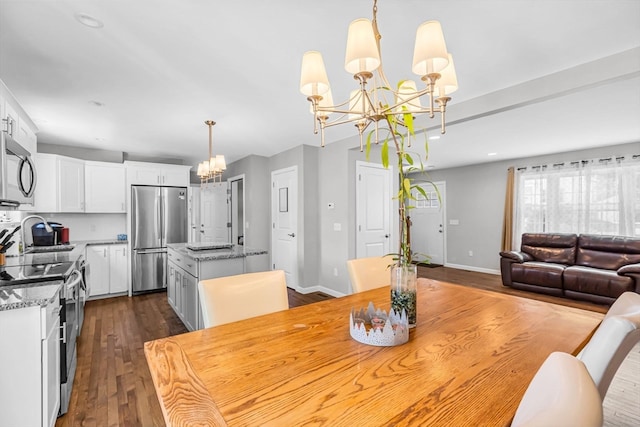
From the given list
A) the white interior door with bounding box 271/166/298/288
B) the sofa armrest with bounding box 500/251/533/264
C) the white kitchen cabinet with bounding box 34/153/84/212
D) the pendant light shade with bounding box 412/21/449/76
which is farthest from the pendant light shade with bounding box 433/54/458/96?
the white kitchen cabinet with bounding box 34/153/84/212

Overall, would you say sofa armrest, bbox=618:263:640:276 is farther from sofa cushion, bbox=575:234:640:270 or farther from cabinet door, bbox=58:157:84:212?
cabinet door, bbox=58:157:84:212

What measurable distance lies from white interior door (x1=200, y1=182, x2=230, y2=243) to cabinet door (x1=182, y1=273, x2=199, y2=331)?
322cm

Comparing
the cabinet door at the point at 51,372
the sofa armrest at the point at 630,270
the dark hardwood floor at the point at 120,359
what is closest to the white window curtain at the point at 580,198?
the sofa armrest at the point at 630,270

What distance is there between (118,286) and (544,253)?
22.9 feet

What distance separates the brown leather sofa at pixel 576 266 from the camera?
4031 millimetres

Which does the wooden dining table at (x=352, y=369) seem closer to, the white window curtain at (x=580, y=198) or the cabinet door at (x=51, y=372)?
the cabinet door at (x=51, y=372)

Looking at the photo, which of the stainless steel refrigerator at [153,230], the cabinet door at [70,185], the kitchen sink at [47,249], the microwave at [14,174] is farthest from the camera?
the stainless steel refrigerator at [153,230]

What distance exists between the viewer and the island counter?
290 cm

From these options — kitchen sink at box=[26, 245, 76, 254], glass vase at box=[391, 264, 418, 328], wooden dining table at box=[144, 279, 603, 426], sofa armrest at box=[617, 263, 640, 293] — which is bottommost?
sofa armrest at box=[617, 263, 640, 293]

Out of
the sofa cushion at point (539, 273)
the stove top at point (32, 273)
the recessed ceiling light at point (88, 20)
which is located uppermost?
the recessed ceiling light at point (88, 20)

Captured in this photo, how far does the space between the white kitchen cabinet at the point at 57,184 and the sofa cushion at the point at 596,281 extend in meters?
7.33

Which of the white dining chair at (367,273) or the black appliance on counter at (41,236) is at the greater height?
the black appliance on counter at (41,236)

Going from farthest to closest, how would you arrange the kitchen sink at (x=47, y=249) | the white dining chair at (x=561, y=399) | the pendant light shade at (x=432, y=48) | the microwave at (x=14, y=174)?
the kitchen sink at (x=47, y=249), the microwave at (x=14, y=174), the pendant light shade at (x=432, y=48), the white dining chair at (x=561, y=399)

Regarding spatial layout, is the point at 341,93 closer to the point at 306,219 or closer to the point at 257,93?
the point at 257,93
